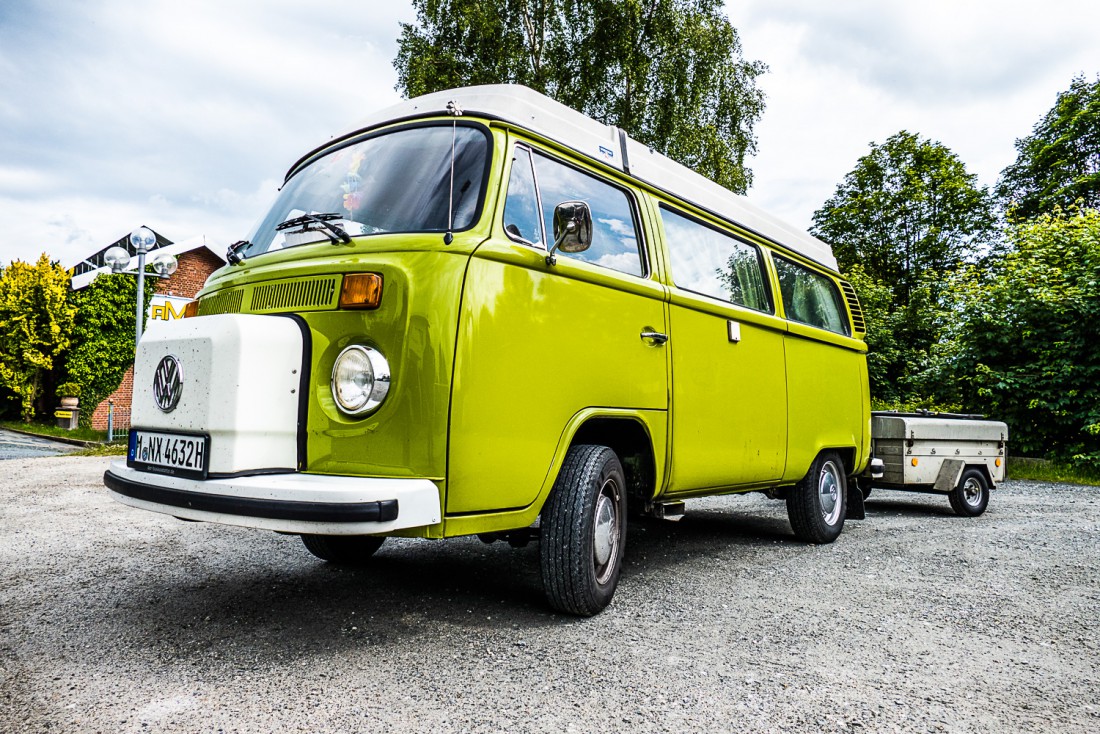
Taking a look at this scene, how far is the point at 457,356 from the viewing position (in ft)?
9.59

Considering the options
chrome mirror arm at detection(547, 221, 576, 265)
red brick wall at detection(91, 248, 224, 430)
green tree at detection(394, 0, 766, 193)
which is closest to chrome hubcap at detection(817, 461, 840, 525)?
chrome mirror arm at detection(547, 221, 576, 265)

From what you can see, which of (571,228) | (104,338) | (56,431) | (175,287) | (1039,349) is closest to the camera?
(571,228)

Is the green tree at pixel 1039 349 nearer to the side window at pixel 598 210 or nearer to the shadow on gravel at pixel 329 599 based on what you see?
the shadow on gravel at pixel 329 599

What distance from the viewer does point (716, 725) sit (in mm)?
2496

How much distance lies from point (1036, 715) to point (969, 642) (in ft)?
2.75

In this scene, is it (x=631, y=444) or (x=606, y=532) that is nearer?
(x=606, y=532)

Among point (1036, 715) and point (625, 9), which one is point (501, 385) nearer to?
point (1036, 715)

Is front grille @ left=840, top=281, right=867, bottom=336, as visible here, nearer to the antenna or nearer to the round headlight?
the antenna

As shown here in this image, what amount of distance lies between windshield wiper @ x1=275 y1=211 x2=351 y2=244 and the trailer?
5.70m

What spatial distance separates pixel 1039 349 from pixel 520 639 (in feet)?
38.1

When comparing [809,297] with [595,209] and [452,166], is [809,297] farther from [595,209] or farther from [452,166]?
[452,166]

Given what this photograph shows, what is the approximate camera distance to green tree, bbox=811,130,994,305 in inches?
1139

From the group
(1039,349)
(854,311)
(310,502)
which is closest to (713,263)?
(854,311)

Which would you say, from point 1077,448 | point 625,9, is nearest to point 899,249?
point 625,9
